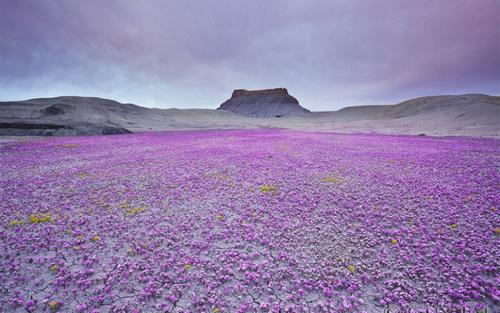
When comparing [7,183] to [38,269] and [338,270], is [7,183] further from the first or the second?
[338,270]

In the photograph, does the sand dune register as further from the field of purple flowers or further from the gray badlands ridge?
the field of purple flowers

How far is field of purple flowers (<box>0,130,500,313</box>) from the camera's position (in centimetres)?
405

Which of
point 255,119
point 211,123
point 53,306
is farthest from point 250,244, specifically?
point 255,119

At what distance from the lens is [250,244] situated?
5.80 m

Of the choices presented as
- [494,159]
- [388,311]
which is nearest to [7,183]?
[388,311]

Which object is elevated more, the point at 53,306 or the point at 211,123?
the point at 211,123

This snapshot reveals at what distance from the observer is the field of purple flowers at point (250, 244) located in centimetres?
405

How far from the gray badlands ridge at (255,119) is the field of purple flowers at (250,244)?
3865 cm

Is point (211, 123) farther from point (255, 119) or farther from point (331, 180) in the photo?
point (331, 180)

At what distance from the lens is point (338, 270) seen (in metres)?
4.73

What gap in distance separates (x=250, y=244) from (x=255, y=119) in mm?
139467

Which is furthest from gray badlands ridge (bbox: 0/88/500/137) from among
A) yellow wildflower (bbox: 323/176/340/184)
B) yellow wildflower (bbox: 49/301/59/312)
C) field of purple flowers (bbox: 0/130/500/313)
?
yellow wildflower (bbox: 49/301/59/312)

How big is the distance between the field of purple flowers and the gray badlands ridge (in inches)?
1522

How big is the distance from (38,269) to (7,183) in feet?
30.2
